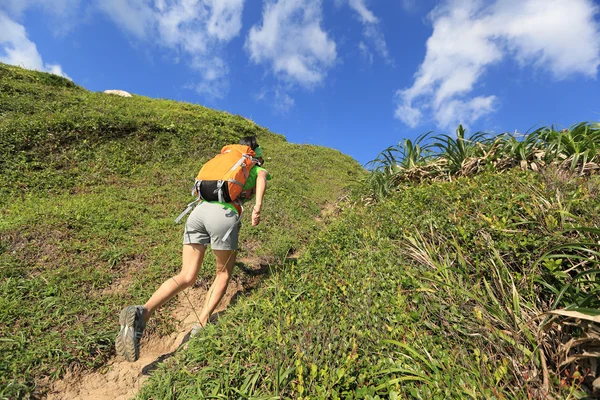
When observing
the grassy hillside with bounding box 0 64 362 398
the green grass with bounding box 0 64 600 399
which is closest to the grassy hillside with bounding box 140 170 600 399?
the green grass with bounding box 0 64 600 399

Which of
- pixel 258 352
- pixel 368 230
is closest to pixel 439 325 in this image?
pixel 258 352

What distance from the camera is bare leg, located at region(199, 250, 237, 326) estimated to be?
349cm

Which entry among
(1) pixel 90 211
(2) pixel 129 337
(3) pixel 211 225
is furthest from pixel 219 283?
(1) pixel 90 211

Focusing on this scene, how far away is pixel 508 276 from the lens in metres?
2.73

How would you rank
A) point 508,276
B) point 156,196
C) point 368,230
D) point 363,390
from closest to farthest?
point 363,390 → point 508,276 → point 368,230 → point 156,196

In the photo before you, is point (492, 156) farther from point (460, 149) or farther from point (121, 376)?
point (121, 376)

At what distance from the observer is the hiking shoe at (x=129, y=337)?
9.87ft

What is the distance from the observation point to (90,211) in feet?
19.9

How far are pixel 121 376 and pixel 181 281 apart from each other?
113 cm

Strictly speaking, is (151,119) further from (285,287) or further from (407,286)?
(407,286)

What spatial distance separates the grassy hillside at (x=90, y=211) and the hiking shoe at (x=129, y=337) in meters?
0.51

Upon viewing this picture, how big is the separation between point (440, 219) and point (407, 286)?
3.83ft

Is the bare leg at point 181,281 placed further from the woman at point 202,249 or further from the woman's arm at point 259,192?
the woman's arm at point 259,192

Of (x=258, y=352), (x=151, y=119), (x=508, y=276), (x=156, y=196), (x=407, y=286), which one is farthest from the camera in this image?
(x=151, y=119)
